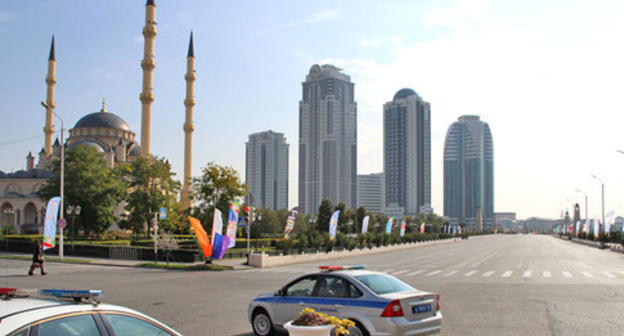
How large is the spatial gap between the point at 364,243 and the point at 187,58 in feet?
162

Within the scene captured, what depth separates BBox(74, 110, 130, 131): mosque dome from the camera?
102125 millimetres

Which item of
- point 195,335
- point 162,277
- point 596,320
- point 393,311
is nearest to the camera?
point 393,311

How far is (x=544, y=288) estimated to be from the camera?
64.6 feet

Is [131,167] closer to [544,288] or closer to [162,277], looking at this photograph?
[162,277]

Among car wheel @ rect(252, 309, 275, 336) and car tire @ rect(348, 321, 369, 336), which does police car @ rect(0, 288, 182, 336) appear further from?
car wheel @ rect(252, 309, 275, 336)

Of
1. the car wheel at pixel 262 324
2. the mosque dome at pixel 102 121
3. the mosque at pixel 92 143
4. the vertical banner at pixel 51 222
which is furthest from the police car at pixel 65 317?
the mosque dome at pixel 102 121

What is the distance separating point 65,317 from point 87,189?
56194 mm

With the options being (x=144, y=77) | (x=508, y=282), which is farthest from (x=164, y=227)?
(x=508, y=282)

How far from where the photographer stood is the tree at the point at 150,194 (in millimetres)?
57031

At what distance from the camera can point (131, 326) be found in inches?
182

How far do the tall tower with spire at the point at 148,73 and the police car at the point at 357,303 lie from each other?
67.1 m

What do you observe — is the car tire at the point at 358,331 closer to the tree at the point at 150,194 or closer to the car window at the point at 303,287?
the car window at the point at 303,287

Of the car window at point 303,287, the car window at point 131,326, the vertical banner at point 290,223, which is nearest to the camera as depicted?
the car window at point 131,326

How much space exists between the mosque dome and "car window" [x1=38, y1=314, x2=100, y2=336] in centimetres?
10516
